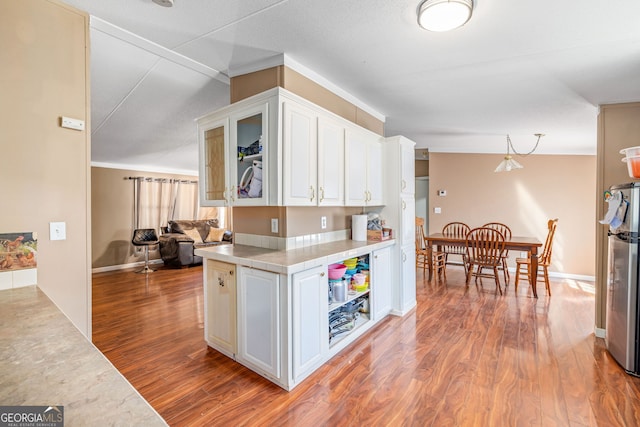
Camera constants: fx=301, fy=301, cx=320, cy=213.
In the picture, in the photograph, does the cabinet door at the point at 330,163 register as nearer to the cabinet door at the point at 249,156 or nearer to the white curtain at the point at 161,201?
the cabinet door at the point at 249,156

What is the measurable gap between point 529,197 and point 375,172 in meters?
4.01

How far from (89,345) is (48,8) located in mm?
1981

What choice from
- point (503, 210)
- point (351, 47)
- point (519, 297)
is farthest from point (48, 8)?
point (503, 210)

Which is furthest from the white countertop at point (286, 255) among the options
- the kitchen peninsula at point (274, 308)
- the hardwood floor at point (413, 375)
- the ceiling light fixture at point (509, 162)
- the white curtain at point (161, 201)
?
the white curtain at point (161, 201)

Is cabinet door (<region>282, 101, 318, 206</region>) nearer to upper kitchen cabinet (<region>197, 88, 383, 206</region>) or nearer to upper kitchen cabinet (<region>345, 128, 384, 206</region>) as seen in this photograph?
upper kitchen cabinet (<region>197, 88, 383, 206</region>)

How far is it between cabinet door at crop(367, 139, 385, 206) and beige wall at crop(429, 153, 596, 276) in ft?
10.9

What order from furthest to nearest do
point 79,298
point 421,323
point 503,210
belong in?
point 503,210 < point 421,323 < point 79,298

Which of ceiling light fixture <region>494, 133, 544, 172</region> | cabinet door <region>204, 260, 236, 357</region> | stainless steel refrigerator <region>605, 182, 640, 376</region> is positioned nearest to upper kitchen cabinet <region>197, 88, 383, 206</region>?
cabinet door <region>204, 260, 236, 357</region>

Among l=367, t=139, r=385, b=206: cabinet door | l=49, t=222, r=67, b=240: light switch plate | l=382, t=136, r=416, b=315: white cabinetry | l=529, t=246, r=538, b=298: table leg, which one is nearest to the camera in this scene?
l=49, t=222, r=67, b=240: light switch plate

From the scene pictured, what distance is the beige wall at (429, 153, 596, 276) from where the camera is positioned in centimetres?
528

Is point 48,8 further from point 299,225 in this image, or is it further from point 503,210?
point 503,210

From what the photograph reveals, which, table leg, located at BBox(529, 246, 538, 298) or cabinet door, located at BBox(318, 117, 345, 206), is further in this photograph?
table leg, located at BBox(529, 246, 538, 298)

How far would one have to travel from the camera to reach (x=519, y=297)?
4.18 meters

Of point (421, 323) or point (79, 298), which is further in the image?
point (421, 323)
